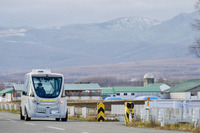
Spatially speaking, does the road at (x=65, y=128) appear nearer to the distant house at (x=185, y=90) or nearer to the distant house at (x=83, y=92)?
the distant house at (x=185, y=90)

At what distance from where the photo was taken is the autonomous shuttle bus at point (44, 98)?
112ft

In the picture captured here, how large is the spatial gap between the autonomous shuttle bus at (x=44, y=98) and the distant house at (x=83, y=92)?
10913 centimetres

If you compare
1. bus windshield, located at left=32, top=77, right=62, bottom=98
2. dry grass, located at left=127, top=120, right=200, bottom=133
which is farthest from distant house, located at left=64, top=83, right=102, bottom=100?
dry grass, located at left=127, top=120, right=200, bottom=133

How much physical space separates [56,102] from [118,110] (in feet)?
65.9

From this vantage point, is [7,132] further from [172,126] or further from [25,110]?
[25,110]

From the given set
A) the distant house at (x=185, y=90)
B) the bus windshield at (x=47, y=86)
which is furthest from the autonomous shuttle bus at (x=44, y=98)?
the distant house at (x=185, y=90)

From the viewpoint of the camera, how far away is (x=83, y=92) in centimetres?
14962

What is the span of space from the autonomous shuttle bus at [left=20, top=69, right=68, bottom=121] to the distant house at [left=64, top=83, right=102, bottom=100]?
109m

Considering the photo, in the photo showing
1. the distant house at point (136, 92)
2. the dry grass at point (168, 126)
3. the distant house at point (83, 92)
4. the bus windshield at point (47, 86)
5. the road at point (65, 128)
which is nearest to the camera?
the road at point (65, 128)

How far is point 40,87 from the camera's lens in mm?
34688

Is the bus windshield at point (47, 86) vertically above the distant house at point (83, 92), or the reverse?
the distant house at point (83, 92)

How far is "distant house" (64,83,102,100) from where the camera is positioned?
5781 inches

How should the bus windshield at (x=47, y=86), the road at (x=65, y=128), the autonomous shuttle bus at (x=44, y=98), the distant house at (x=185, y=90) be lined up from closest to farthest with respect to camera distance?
1. the road at (x=65, y=128)
2. the autonomous shuttle bus at (x=44, y=98)
3. the bus windshield at (x=47, y=86)
4. the distant house at (x=185, y=90)

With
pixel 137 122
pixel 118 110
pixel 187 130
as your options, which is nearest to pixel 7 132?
pixel 187 130
